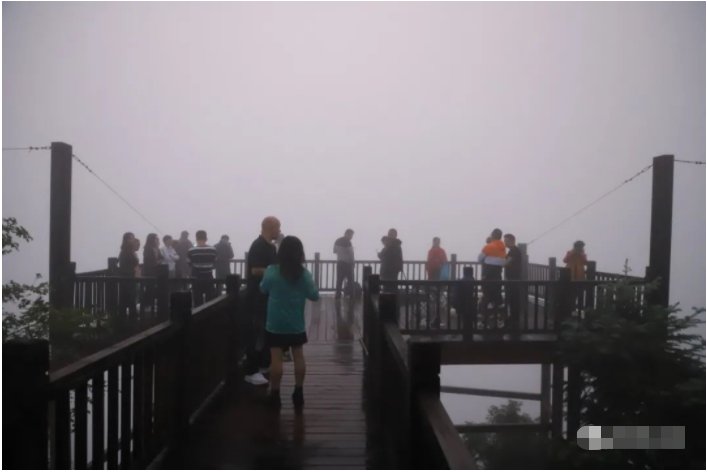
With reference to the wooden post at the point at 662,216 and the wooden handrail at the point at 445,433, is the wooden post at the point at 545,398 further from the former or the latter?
the wooden handrail at the point at 445,433

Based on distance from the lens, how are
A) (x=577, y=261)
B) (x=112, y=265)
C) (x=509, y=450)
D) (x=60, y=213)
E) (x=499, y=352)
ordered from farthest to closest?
(x=509, y=450), (x=577, y=261), (x=112, y=265), (x=60, y=213), (x=499, y=352)

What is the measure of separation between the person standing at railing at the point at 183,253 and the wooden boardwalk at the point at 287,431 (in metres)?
8.22

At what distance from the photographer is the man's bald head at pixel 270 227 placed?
221 inches

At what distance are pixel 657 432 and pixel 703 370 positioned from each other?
160 centimetres

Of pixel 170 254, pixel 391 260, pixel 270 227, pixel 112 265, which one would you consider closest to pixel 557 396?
pixel 391 260

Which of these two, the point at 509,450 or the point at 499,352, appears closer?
the point at 499,352

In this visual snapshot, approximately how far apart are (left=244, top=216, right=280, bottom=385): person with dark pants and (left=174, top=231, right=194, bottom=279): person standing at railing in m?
8.66

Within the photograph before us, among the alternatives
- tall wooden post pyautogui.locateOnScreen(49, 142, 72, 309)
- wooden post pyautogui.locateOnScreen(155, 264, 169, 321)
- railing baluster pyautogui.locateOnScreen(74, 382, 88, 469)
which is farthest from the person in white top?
railing baluster pyautogui.locateOnScreen(74, 382, 88, 469)

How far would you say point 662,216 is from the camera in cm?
989

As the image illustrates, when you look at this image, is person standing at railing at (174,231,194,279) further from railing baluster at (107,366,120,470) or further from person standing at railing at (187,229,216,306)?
railing baluster at (107,366,120,470)

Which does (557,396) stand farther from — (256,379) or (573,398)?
(256,379)

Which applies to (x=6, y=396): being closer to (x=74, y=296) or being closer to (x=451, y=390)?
(x=74, y=296)

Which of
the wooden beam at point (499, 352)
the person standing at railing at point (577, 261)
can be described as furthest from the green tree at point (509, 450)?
the person standing at railing at point (577, 261)
